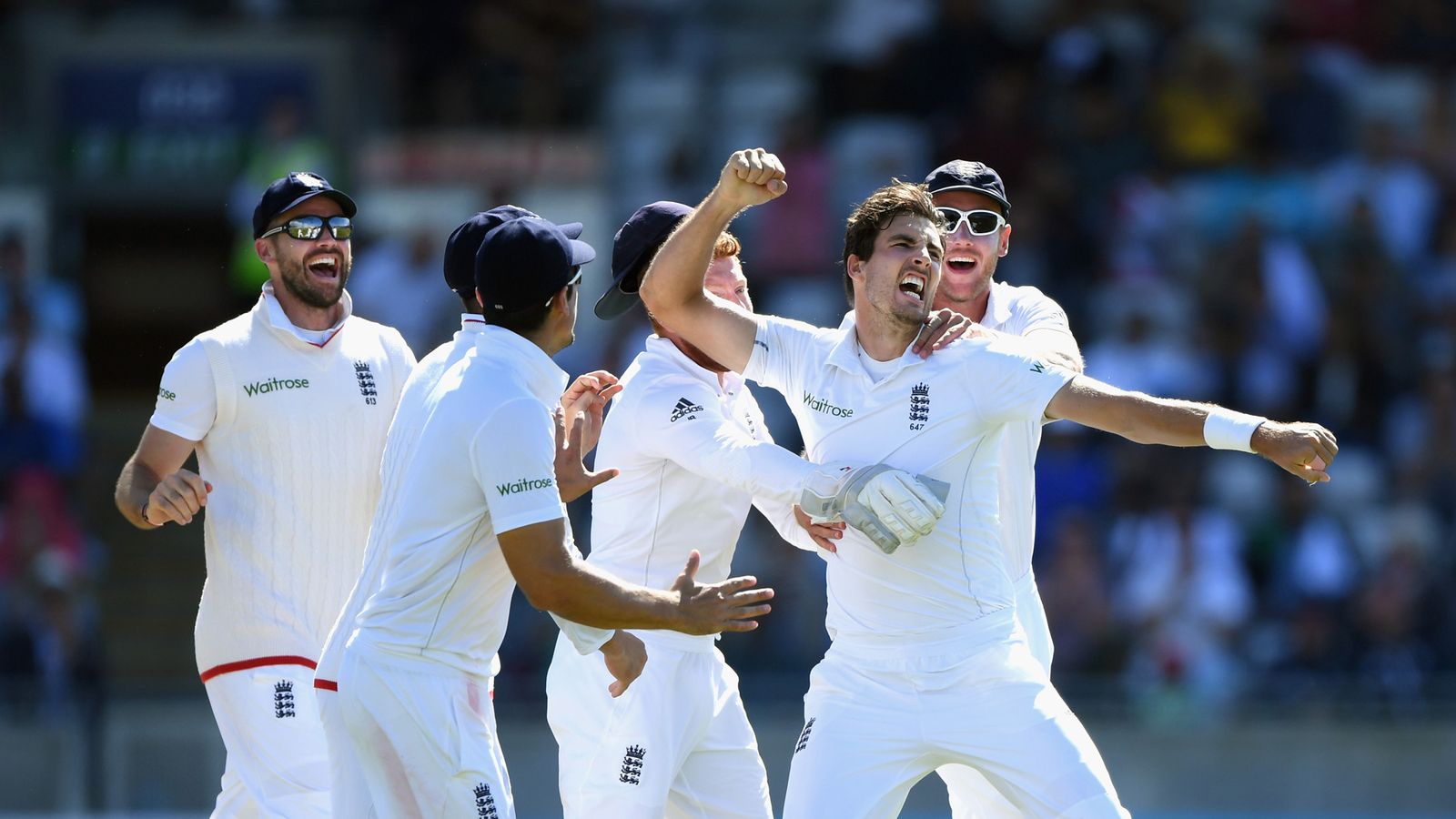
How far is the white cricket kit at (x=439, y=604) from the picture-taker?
545cm

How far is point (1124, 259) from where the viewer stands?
579 inches

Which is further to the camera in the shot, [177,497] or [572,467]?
[177,497]

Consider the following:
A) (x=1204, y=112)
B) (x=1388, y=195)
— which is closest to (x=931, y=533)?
(x=1388, y=195)

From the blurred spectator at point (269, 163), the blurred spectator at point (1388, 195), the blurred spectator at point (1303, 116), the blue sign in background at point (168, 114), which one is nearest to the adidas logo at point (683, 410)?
the blurred spectator at point (269, 163)

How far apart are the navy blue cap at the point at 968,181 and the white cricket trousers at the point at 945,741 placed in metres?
1.76

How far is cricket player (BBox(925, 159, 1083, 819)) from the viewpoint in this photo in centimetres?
660

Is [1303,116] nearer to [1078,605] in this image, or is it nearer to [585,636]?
[1078,605]

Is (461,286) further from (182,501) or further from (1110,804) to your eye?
(1110,804)

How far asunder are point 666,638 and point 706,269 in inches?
45.6

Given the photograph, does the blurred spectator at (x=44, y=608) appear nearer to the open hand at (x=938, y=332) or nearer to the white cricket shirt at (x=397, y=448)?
the white cricket shirt at (x=397, y=448)

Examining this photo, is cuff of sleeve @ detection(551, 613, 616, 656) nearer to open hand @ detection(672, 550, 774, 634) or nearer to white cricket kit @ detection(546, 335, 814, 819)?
open hand @ detection(672, 550, 774, 634)

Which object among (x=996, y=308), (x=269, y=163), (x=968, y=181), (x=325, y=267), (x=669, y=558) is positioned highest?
(x=269, y=163)

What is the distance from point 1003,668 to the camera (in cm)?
609

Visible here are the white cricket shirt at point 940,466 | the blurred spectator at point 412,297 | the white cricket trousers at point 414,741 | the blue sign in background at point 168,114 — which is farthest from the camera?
the blue sign in background at point 168,114
